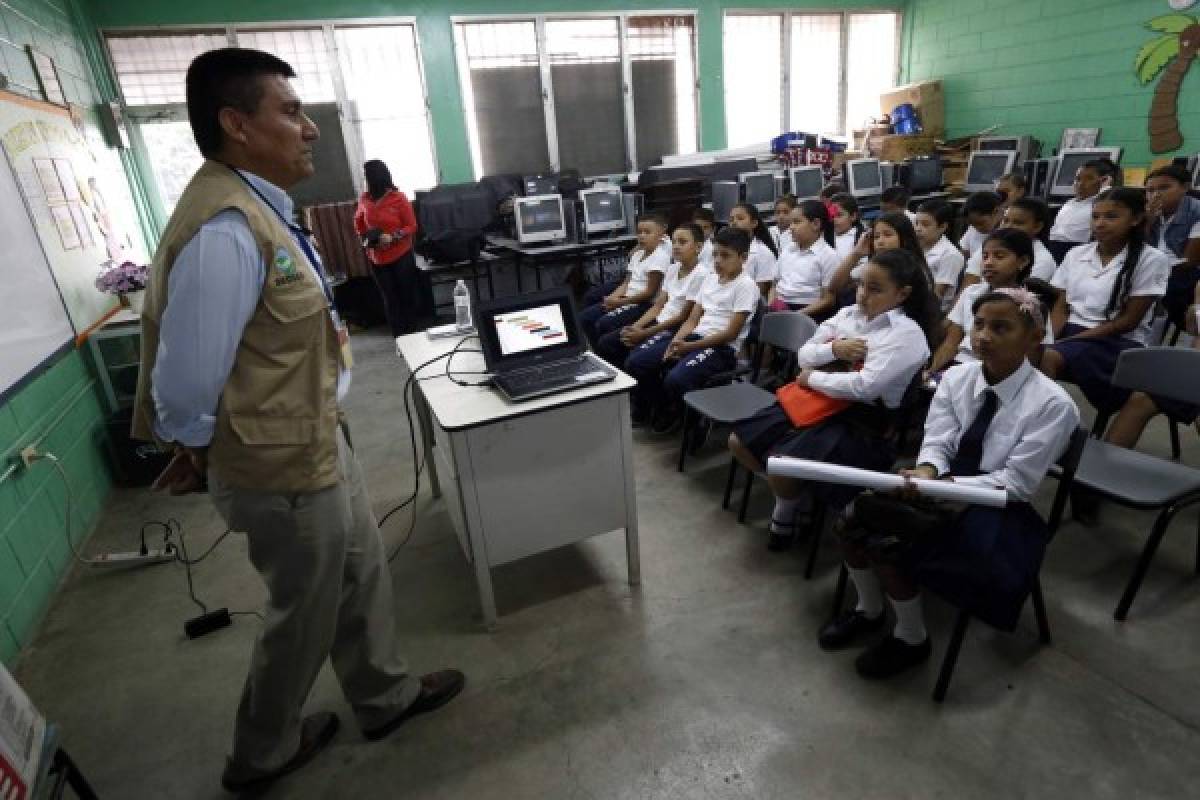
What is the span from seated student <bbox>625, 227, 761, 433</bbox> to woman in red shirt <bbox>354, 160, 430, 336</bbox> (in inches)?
120

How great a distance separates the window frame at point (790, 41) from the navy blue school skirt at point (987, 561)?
7287mm

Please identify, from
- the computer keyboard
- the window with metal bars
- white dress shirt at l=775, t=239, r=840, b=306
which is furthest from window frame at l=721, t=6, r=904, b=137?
the computer keyboard

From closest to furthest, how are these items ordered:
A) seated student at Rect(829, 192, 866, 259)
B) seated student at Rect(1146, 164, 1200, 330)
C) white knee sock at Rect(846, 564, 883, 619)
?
1. white knee sock at Rect(846, 564, 883, 619)
2. seated student at Rect(1146, 164, 1200, 330)
3. seated student at Rect(829, 192, 866, 259)

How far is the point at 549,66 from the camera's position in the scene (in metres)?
7.13

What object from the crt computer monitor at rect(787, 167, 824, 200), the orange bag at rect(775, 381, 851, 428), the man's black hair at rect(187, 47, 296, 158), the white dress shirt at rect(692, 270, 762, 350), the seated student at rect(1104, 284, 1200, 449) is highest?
the man's black hair at rect(187, 47, 296, 158)

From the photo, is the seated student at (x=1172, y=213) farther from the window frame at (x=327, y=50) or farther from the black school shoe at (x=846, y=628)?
the window frame at (x=327, y=50)

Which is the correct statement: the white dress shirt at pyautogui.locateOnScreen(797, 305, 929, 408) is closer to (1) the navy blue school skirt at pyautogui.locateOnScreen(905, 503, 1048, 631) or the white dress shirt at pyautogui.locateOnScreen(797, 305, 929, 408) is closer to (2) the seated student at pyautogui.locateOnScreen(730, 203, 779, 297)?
(1) the navy blue school skirt at pyautogui.locateOnScreen(905, 503, 1048, 631)

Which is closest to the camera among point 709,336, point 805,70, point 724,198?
point 709,336

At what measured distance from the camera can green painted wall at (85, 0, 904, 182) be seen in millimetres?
5844

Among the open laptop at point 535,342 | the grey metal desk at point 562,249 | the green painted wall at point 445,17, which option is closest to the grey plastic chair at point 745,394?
the open laptop at point 535,342

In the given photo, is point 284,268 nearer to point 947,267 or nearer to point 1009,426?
point 1009,426

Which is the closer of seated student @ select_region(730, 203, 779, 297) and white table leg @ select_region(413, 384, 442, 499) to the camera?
white table leg @ select_region(413, 384, 442, 499)

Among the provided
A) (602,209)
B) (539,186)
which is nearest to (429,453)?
(602,209)

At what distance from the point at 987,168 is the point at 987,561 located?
6.14m
